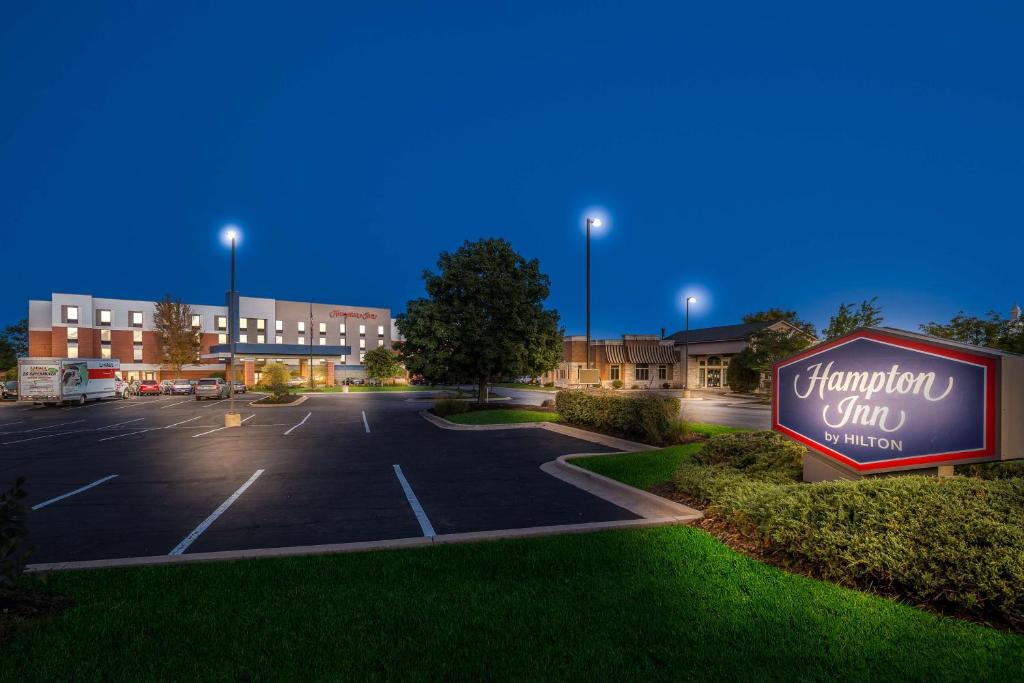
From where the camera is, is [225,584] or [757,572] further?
[757,572]

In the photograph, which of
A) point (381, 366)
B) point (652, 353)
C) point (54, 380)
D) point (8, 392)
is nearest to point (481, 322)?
point (54, 380)

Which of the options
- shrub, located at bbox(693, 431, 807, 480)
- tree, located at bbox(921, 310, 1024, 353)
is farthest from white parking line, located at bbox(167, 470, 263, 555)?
tree, located at bbox(921, 310, 1024, 353)

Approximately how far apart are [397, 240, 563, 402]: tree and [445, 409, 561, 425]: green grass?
2997mm

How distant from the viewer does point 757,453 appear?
28.6ft

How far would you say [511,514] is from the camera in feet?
24.5

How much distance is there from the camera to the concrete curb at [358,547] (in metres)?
5.40

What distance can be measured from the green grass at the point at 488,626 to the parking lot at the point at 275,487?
132 centimetres

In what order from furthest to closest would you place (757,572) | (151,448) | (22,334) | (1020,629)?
(22,334) → (151,448) → (757,572) → (1020,629)

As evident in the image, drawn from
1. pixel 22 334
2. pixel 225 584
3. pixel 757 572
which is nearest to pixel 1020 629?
pixel 757 572

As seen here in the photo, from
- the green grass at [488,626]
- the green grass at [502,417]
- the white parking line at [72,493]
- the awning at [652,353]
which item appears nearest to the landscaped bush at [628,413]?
the green grass at [502,417]

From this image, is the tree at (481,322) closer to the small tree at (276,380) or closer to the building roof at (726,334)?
the small tree at (276,380)

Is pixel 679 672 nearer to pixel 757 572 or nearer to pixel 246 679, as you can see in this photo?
pixel 757 572

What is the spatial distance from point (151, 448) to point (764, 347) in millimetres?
37839

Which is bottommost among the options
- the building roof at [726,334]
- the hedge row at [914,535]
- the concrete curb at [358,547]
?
the concrete curb at [358,547]
